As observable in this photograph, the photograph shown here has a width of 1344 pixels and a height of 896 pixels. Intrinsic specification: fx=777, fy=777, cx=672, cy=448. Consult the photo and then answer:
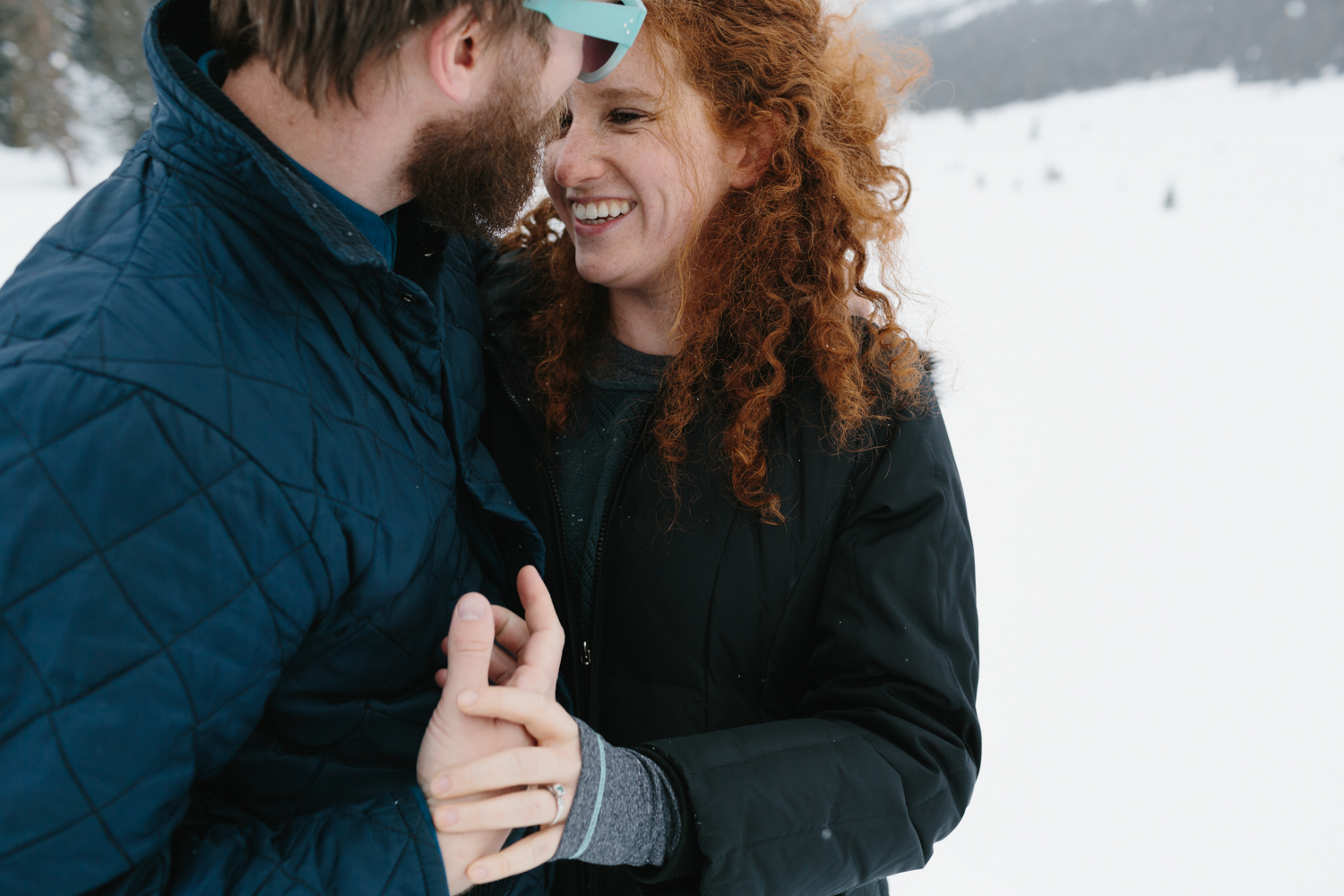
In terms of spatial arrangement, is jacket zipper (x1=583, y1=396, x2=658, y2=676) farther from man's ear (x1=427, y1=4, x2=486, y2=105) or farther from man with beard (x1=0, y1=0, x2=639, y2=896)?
man's ear (x1=427, y1=4, x2=486, y2=105)

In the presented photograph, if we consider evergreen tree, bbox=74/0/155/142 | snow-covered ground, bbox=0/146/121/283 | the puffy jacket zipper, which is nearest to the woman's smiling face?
the puffy jacket zipper

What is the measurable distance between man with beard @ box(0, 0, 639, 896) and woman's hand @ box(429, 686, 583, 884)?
0.11 ft

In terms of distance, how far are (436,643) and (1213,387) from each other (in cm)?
646

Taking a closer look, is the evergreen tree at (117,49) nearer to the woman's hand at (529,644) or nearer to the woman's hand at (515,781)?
the woman's hand at (529,644)

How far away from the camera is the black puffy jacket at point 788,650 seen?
132cm

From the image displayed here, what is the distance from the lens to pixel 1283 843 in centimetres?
281

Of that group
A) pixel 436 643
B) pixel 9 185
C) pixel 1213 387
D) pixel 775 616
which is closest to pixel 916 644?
pixel 775 616

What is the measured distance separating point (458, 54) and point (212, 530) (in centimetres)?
78

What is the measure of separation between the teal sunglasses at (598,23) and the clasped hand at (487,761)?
3.10ft

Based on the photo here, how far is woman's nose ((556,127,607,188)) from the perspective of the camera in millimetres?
1767

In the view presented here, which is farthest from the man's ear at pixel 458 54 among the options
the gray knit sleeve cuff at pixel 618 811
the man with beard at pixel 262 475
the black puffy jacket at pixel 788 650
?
the gray knit sleeve cuff at pixel 618 811

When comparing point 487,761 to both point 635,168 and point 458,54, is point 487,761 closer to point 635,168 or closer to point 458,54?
point 458,54

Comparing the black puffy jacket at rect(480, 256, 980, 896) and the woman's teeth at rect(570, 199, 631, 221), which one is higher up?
the woman's teeth at rect(570, 199, 631, 221)

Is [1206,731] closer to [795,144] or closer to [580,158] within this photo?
[795,144]
